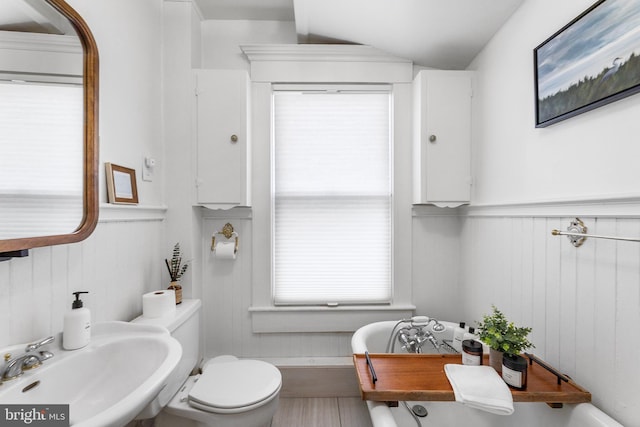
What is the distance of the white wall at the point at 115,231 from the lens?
1004mm

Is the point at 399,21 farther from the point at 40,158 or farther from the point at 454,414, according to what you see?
the point at 454,414

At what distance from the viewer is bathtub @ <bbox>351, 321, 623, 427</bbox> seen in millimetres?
1030

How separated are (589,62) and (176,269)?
228 centimetres

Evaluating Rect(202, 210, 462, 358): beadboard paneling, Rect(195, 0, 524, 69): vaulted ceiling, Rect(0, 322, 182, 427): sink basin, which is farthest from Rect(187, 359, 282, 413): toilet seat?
Rect(195, 0, 524, 69): vaulted ceiling

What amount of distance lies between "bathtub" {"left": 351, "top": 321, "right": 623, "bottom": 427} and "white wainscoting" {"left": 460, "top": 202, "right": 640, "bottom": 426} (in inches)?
3.6

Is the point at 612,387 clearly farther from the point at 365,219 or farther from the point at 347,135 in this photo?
the point at 347,135

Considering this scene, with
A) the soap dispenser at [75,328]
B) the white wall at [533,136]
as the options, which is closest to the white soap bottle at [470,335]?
the white wall at [533,136]

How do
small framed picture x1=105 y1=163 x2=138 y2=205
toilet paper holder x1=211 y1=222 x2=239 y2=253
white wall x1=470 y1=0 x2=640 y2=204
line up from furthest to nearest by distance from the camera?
toilet paper holder x1=211 y1=222 x2=239 y2=253 < small framed picture x1=105 y1=163 x2=138 y2=205 < white wall x1=470 y1=0 x2=640 y2=204

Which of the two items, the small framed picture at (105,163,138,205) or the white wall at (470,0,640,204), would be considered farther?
the small framed picture at (105,163,138,205)

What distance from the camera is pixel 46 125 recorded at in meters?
1.01

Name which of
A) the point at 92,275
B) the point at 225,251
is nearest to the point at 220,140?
the point at 225,251

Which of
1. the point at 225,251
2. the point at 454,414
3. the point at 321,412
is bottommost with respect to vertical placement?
the point at 321,412

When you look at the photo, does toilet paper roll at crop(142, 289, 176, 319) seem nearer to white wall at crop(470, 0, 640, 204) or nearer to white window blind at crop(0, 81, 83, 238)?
white window blind at crop(0, 81, 83, 238)
